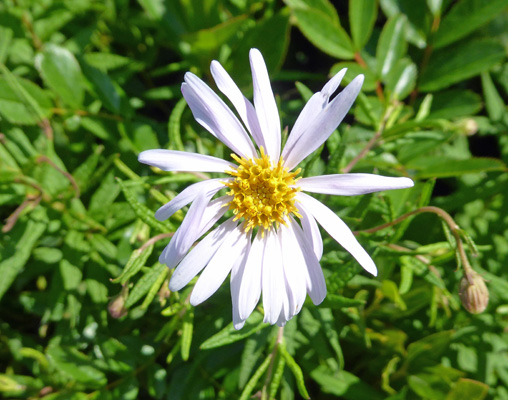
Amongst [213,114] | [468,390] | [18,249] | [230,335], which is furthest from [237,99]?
[468,390]

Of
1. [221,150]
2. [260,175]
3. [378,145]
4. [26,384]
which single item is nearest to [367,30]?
[378,145]

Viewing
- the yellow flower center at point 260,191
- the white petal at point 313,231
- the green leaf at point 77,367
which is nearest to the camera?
the white petal at point 313,231

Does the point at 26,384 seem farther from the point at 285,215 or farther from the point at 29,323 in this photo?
the point at 285,215

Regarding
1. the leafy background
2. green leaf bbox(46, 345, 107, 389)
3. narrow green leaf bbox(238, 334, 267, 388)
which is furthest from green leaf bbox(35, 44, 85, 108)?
narrow green leaf bbox(238, 334, 267, 388)

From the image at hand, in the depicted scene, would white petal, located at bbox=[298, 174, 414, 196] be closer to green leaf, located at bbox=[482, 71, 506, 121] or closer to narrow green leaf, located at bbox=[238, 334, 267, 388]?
narrow green leaf, located at bbox=[238, 334, 267, 388]

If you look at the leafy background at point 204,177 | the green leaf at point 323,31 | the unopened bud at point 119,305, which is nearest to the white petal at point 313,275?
the leafy background at point 204,177

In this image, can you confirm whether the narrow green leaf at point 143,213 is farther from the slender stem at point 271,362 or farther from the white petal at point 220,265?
the slender stem at point 271,362

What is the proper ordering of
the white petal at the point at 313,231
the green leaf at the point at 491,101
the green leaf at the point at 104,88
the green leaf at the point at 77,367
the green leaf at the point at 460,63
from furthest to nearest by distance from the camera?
the green leaf at the point at 491,101
the green leaf at the point at 460,63
the green leaf at the point at 104,88
the green leaf at the point at 77,367
the white petal at the point at 313,231
